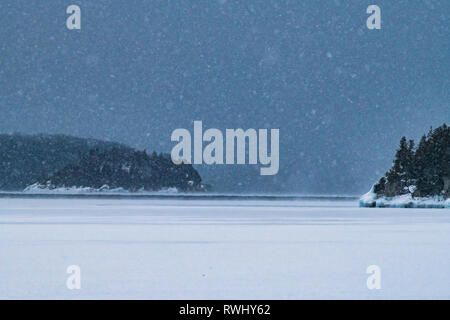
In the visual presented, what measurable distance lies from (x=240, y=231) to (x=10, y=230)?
8.21 m

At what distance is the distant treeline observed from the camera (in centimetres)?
8319

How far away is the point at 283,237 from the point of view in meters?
23.1

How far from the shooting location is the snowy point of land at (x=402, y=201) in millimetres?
79250

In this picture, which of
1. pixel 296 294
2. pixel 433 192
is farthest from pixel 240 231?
pixel 433 192

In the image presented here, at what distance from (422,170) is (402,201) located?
15.5 ft

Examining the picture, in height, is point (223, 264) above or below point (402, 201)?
above

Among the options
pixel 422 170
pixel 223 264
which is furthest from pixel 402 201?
pixel 223 264

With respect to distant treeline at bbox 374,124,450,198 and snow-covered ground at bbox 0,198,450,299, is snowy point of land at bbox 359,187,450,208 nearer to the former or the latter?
distant treeline at bbox 374,124,450,198

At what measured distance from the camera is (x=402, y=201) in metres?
84.1

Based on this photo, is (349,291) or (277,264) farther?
(277,264)

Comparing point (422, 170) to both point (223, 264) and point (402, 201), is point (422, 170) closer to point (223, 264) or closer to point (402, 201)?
point (402, 201)

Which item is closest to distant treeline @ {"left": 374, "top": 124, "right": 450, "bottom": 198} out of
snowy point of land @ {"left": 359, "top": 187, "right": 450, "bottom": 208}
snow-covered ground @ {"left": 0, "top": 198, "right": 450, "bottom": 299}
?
snowy point of land @ {"left": 359, "top": 187, "right": 450, "bottom": 208}

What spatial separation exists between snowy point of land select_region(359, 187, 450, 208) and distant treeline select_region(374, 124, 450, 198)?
2.30 ft

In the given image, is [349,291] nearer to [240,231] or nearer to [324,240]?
[324,240]
